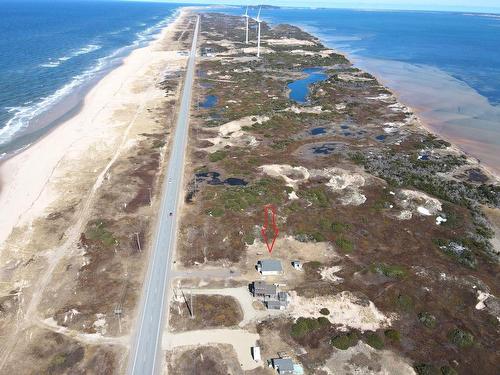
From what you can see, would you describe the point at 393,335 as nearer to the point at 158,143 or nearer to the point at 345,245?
the point at 345,245

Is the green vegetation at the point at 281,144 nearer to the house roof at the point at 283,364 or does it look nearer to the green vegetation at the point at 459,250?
the green vegetation at the point at 459,250

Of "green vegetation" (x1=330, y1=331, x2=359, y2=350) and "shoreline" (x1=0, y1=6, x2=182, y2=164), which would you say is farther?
"shoreline" (x1=0, y1=6, x2=182, y2=164)

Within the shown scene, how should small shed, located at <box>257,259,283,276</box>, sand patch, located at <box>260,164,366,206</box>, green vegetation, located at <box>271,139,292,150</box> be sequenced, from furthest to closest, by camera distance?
green vegetation, located at <box>271,139,292,150</box> → sand patch, located at <box>260,164,366,206</box> → small shed, located at <box>257,259,283,276</box>

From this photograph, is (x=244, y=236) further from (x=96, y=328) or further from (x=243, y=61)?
(x=243, y=61)

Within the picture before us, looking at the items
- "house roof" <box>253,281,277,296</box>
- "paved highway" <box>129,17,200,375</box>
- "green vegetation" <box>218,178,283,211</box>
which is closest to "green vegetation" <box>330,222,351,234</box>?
"green vegetation" <box>218,178,283,211</box>

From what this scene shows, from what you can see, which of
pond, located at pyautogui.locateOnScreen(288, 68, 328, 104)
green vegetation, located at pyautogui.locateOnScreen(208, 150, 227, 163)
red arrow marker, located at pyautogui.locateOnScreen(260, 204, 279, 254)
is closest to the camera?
red arrow marker, located at pyautogui.locateOnScreen(260, 204, 279, 254)

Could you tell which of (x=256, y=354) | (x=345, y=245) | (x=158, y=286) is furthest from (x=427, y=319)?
(x=158, y=286)

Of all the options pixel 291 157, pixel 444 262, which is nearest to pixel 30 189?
pixel 291 157

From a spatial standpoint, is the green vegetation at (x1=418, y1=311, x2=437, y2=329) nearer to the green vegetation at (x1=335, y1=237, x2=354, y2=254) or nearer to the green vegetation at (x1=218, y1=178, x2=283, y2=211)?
the green vegetation at (x1=335, y1=237, x2=354, y2=254)
